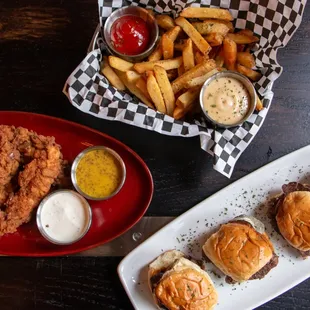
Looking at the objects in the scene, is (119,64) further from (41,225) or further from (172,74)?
(41,225)

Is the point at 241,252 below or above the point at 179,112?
below

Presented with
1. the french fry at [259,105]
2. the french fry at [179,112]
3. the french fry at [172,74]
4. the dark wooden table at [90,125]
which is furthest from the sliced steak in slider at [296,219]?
the french fry at [172,74]

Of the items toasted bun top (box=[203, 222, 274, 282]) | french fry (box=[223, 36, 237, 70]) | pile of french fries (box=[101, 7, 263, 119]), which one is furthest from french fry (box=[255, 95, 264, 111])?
toasted bun top (box=[203, 222, 274, 282])

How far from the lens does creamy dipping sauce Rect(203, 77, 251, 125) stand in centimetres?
340

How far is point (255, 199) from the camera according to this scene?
367 centimetres

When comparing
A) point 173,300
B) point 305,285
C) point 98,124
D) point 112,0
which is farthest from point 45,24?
point 305,285

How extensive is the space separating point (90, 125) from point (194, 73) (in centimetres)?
79

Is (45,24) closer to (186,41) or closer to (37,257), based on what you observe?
(186,41)

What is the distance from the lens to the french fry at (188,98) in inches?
134

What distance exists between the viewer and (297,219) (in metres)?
3.46

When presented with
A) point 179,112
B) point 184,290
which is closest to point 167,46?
point 179,112

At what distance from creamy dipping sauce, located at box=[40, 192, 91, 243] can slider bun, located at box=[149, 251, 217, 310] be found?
1.95ft

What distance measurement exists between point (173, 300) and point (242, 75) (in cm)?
144

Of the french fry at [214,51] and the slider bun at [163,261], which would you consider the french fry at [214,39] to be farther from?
the slider bun at [163,261]
